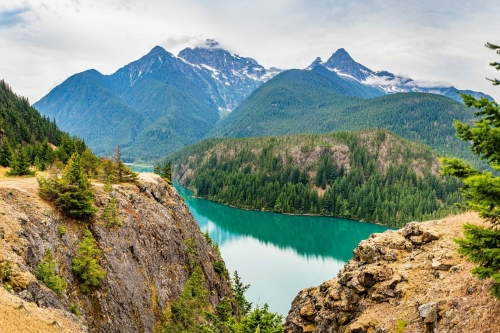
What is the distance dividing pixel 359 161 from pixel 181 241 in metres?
153

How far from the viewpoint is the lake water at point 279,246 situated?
65.5 m

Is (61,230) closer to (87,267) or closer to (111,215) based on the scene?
(87,267)

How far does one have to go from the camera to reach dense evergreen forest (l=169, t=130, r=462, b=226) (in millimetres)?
137875

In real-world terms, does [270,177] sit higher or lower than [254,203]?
higher

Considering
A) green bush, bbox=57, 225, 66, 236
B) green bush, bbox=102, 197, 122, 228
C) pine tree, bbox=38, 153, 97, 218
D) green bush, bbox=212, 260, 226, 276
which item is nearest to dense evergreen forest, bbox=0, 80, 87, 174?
pine tree, bbox=38, 153, 97, 218

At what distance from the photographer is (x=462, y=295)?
17094 millimetres

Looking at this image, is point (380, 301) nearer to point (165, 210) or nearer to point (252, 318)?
point (252, 318)

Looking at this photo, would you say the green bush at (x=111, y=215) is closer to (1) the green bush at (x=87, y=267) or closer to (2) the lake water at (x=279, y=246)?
(1) the green bush at (x=87, y=267)

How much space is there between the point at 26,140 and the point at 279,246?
238ft

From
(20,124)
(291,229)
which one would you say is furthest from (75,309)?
(291,229)

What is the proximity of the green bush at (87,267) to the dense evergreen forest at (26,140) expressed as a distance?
16.5m

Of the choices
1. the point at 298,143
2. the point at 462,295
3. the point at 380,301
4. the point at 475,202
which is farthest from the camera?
the point at 298,143

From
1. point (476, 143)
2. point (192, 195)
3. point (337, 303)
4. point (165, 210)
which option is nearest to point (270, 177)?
point (192, 195)

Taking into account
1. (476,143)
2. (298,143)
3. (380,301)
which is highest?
(298,143)
